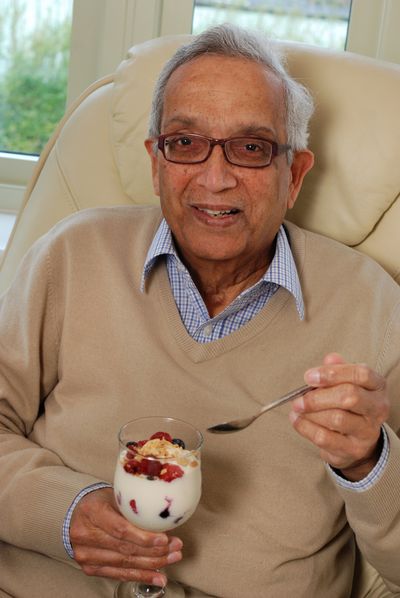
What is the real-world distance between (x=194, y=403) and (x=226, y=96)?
547 mm

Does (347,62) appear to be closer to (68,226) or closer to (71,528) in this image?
(68,226)

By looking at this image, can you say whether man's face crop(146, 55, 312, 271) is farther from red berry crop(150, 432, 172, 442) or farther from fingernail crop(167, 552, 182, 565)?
fingernail crop(167, 552, 182, 565)

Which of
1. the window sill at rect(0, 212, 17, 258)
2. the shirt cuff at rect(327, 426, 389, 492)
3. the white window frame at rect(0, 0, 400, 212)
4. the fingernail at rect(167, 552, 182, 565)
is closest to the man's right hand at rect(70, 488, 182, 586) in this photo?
the fingernail at rect(167, 552, 182, 565)

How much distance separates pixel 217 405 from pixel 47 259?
43 cm

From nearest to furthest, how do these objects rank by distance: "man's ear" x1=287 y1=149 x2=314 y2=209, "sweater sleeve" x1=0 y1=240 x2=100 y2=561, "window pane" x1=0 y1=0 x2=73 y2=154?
"sweater sleeve" x1=0 y1=240 x2=100 y2=561 → "man's ear" x1=287 y1=149 x2=314 y2=209 → "window pane" x1=0 y1=0 x2=73 y2=154

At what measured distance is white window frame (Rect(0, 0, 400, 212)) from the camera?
2520 mm

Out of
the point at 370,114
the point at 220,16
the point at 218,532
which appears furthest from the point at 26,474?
the point at 220,16

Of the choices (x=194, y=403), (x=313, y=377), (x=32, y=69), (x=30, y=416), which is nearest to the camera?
(x=313, y=377)

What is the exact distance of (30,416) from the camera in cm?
162

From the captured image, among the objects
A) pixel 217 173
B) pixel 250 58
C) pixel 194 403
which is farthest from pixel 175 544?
pixel 250 58

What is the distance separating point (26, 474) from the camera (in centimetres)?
146

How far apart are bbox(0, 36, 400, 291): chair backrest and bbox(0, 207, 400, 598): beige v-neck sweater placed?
4.8 inches

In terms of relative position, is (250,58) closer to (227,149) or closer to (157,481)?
(227,149)

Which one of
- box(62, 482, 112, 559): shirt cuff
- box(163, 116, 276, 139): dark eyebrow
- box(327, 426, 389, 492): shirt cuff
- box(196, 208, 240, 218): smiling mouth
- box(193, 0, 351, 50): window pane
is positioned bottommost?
box(62, 482, 112, 559): shirt cuff
